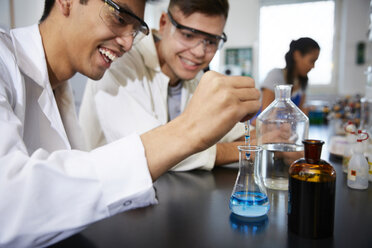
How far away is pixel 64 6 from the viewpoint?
1067 mm

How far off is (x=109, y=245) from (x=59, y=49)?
851mm

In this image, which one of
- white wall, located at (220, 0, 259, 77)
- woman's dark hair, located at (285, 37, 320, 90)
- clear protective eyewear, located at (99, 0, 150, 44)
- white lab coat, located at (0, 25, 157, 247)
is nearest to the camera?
white lab coat, located at (0, 25, 157, 247)

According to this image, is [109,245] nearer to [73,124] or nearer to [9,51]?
[9,51]

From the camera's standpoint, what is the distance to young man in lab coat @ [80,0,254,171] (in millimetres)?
1468

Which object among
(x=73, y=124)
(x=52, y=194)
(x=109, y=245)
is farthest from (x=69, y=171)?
(x=73, y=124)

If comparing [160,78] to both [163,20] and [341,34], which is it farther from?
[341,34]

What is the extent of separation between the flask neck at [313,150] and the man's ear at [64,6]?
950 millimetres

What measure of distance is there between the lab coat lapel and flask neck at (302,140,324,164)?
824mm

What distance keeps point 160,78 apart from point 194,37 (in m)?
0.34

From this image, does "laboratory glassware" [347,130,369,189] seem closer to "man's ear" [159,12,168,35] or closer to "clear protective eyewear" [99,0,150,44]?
"clear protective eyewear" [99,0,150,44]

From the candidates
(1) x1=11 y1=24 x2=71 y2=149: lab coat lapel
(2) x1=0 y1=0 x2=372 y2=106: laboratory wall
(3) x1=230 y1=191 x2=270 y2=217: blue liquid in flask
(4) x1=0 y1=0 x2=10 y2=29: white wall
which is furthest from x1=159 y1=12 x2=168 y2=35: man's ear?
(2) x1=0 y1=0 x2=372 y2=106: laboratory wall

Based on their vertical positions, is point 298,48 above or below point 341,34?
below

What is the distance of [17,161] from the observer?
56cm

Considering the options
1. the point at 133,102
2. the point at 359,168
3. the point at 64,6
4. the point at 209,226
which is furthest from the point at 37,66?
the point at 359,168
